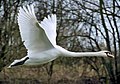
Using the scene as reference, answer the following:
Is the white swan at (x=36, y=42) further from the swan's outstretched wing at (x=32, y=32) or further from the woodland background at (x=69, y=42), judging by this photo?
the woodland background at (x=69, y=42)

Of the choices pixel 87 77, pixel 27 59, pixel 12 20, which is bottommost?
pixel 87 77

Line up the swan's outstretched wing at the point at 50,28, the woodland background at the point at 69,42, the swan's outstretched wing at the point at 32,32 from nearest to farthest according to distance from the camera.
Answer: the swan's outstretched wing at the point at 32,32
the swan's outstretched wing at the point at 50,28
the woodland background at the point at 69,42

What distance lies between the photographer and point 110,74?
1678 cm

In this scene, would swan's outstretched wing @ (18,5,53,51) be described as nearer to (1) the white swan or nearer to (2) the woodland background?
(1) the white swan

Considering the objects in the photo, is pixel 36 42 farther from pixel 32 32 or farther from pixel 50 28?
pixel 50 28

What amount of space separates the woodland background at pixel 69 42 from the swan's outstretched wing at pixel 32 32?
6299 millimetres

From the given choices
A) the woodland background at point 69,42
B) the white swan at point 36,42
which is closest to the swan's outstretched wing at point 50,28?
the white swan at point 36,42

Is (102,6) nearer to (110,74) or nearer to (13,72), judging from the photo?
(110,74)

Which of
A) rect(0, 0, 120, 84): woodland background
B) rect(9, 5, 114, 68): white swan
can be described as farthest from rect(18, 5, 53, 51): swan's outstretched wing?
rect(0, 0, 120, 84): woodland background

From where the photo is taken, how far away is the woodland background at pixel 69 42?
14766mm

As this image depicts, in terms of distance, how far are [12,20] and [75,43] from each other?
2.53 m

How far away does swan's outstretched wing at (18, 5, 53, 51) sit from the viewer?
24.5ft

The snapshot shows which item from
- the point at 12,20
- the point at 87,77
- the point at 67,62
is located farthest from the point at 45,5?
the point at 87,77

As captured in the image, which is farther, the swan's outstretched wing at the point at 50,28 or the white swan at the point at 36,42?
the swan's outstretched wing at the point at 50,28
